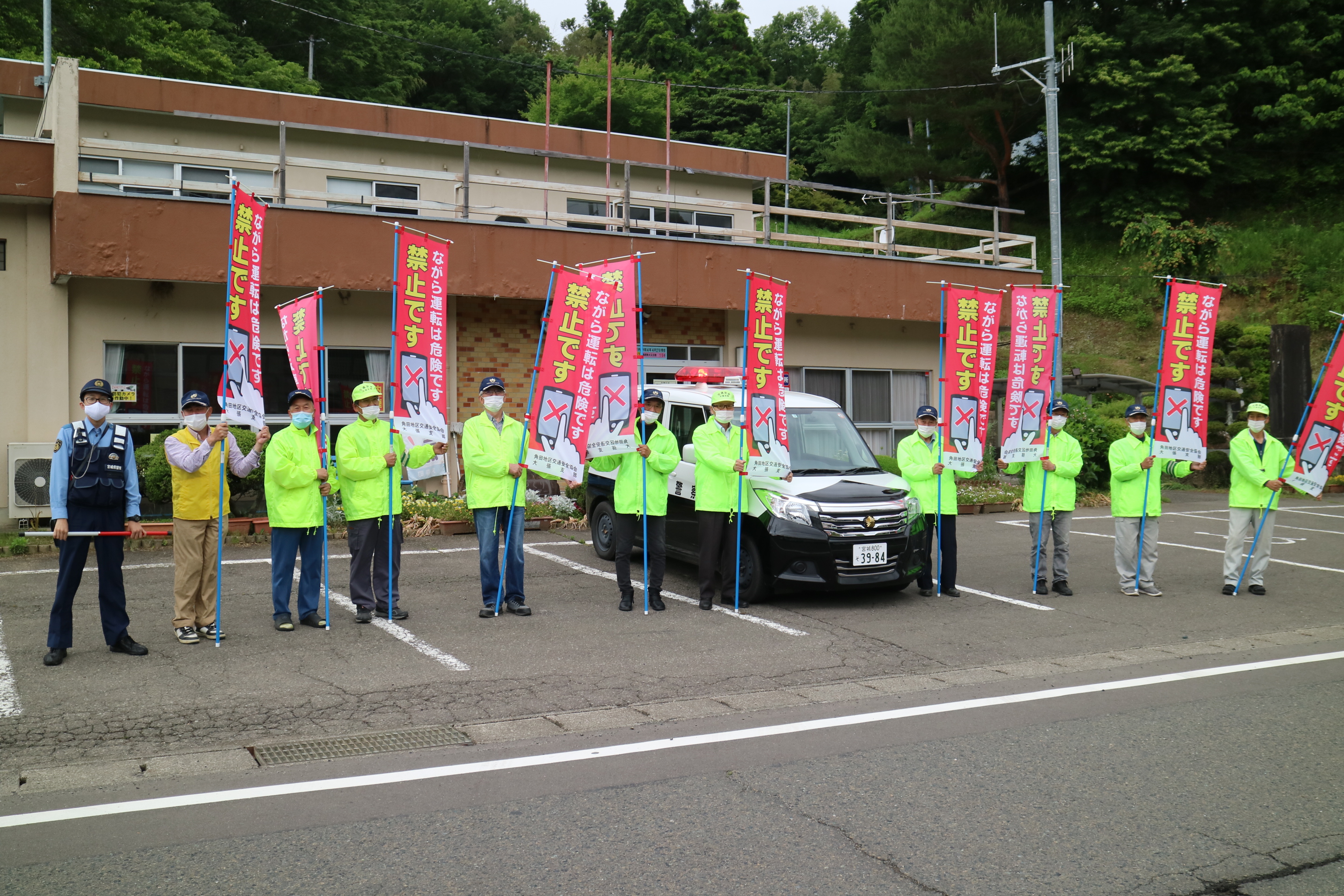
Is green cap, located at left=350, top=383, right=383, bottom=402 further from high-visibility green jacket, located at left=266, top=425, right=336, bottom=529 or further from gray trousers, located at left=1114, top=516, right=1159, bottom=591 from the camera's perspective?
gray trousers, located at left=1114, top=516, right=1159, bottom=591

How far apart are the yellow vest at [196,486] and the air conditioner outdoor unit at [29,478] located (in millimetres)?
6262

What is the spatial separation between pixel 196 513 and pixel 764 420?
4.99 meters

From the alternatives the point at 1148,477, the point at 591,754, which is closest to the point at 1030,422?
the point at 1148,477

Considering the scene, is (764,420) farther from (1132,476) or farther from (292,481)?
(292,481)

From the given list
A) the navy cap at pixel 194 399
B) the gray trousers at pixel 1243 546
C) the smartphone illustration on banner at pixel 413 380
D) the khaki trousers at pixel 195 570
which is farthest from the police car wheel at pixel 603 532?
the gray trousers at pixel 1243 546

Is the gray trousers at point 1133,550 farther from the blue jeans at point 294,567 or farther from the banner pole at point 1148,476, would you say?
the blue jeans at point 294,567

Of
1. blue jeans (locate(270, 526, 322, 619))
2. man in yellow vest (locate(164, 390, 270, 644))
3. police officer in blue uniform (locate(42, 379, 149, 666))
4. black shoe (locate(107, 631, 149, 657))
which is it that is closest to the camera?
police officer in blue uniform (locate(42, 379, 149, 666))

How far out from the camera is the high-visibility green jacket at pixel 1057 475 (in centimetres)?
1033

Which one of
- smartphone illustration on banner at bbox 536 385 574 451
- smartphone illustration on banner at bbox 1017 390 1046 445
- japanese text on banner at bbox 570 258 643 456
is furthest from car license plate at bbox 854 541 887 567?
smartphone illustration on banner at bbox 536 385 574 451

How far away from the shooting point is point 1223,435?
22719 mm

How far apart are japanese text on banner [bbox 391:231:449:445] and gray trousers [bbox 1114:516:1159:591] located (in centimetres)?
699

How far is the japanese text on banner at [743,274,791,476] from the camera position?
9531 mm

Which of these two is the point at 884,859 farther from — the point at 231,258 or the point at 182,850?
the point at 231,258

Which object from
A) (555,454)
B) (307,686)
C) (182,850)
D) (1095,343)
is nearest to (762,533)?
(555,454)
